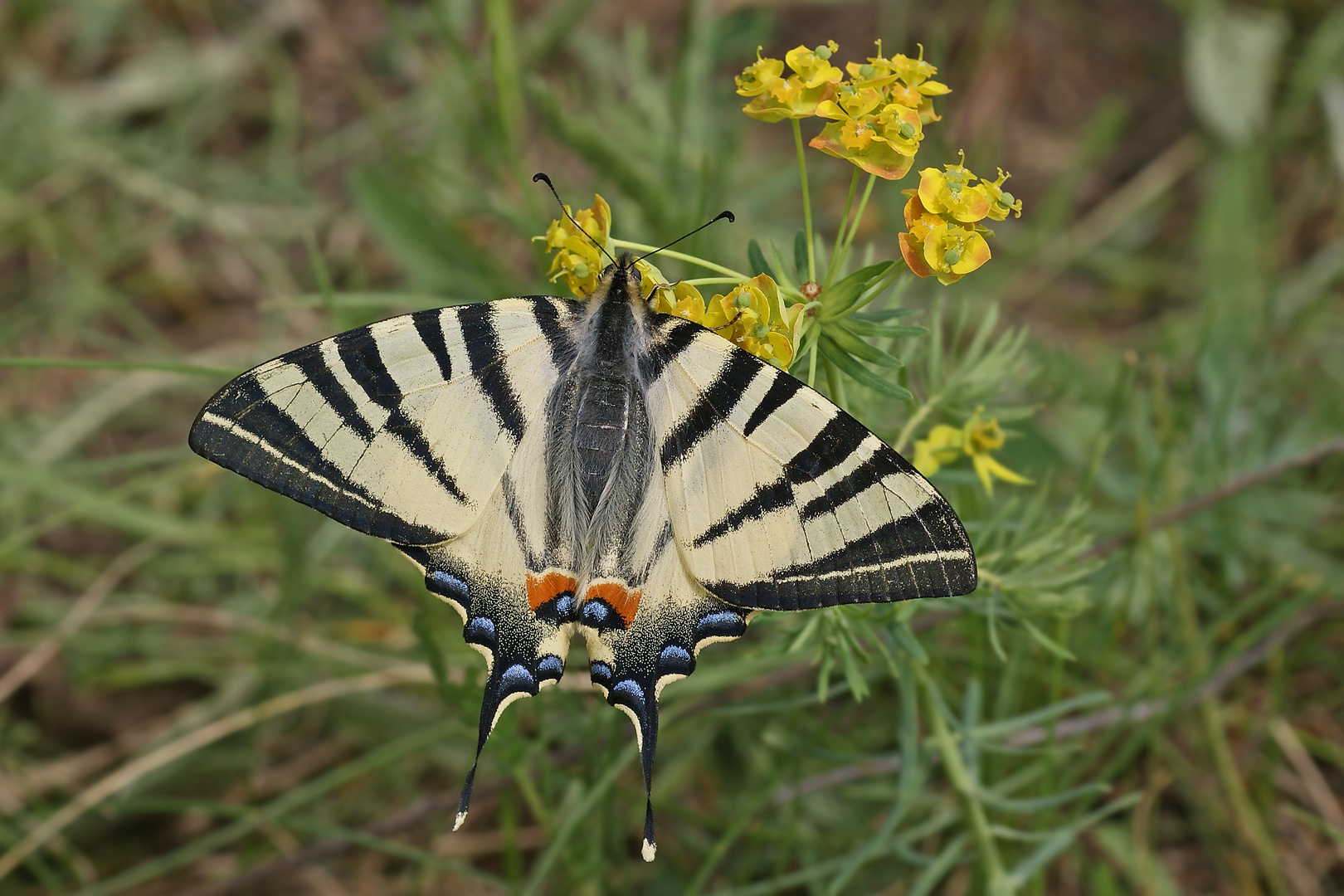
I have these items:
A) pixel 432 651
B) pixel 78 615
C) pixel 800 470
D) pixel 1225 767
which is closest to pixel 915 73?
pixel 800 470

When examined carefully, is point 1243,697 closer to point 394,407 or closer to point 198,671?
point 394,407

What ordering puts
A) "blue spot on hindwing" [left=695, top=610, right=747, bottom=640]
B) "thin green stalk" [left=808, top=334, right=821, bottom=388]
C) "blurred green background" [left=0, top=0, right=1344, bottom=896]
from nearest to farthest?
"thin green stalk" [left=808, top=334, right=821, bottom=388] → "blue spot on hindwing" [left=695, top=610, right=747, bottom=640] → "blurred green background" [left=0, top=0, right=1344, bottom=896]

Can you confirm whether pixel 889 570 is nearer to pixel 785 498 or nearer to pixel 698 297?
pixel 785 498

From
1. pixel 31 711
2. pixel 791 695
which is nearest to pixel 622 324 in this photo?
pixel 791 695

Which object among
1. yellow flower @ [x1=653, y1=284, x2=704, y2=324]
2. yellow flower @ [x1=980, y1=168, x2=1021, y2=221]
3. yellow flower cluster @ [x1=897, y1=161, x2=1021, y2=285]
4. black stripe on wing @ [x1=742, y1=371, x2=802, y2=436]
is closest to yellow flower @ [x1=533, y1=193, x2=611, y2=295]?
yellow flower @ [x1=653, y1=284, x2=704, y2=324]

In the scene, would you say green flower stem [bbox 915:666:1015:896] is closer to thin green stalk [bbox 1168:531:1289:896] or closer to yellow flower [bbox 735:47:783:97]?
thin green stalk [bbox 1168:531:1289:896]

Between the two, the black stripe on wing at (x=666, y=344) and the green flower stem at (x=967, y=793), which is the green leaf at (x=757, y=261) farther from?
the green flower stem at (x=967, y=793)
